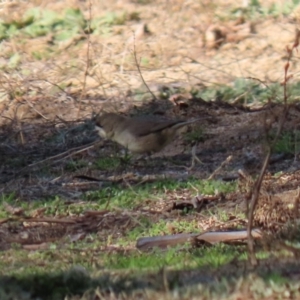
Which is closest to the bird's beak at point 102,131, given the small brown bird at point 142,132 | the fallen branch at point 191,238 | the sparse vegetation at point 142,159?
the small brown bird at point 142,132

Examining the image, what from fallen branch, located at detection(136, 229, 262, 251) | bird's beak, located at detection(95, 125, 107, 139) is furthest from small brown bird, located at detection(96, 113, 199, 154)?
fallen branch, located at detection(136, 229, 262, 251)

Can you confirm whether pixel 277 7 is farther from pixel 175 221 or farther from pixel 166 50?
pixel 175 221

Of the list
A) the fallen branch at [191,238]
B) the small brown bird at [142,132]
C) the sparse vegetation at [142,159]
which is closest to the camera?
the sparse vegetation at [142,159]

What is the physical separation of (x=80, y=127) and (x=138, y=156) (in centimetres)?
180

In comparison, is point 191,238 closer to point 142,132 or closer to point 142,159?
point 142,132

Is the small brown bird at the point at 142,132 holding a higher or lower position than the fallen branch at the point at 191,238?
lower

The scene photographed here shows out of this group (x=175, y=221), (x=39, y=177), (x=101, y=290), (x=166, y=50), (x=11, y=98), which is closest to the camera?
(x=101, y=290)

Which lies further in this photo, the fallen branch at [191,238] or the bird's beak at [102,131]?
the bird's beak at [102,131]

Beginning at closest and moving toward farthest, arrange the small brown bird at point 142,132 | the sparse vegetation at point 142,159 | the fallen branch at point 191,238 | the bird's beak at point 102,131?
1. the sparse vegetation at point 142,159
2. the fallen branch at point 191,238
3. the small brown bird at point 142,132
4. the bird's beak at point 102,131

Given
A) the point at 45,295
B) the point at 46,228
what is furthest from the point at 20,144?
the point at 45,295

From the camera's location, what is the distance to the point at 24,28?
15.8m

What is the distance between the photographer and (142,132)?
9859mm

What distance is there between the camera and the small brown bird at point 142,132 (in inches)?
388

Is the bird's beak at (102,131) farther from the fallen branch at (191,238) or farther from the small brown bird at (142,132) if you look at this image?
the fallen branch at (191,238)
